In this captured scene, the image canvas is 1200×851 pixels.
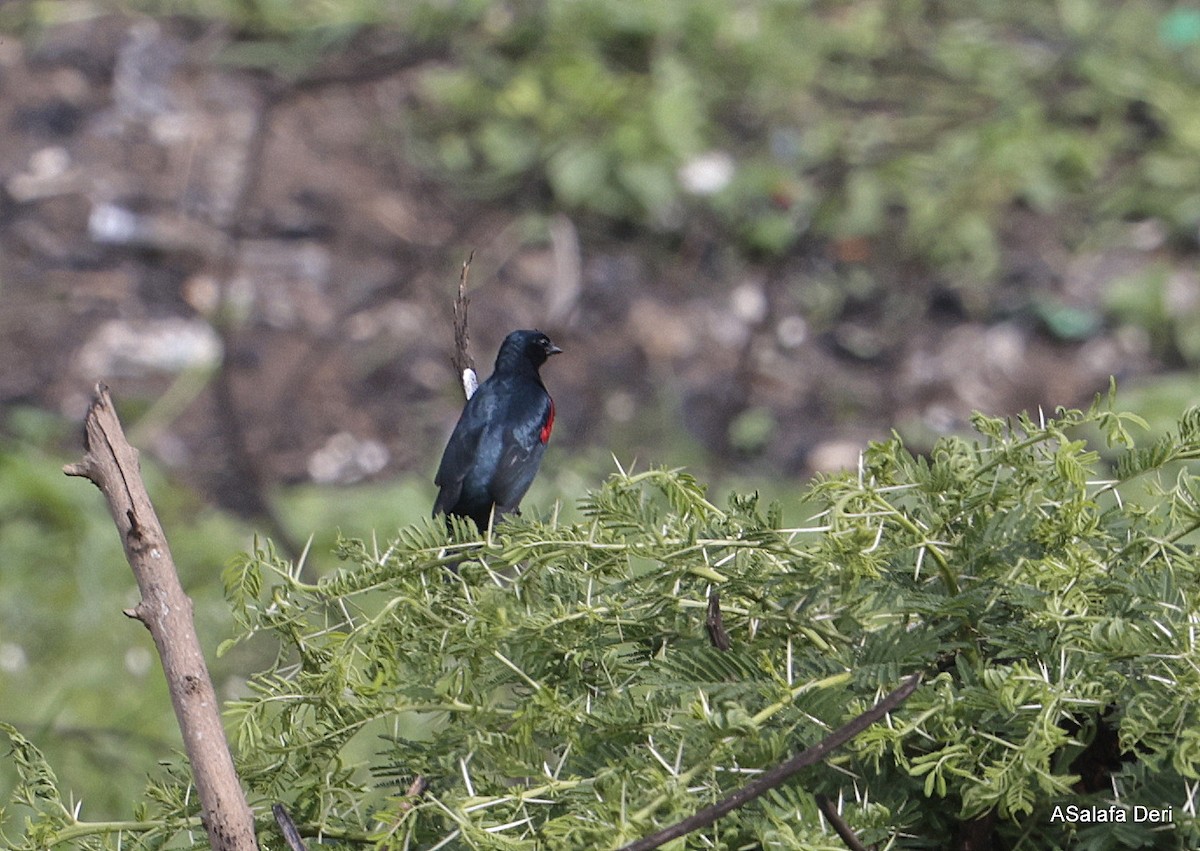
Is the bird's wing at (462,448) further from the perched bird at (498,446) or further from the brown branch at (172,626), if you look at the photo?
the brown branch at (172,626)

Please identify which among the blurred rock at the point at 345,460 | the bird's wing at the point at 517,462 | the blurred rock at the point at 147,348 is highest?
the bird's wing at the point at 517,462

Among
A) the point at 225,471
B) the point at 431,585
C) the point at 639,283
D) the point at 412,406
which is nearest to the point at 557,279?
the point at 639,283

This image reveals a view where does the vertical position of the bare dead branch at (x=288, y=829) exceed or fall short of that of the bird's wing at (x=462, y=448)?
it exceeds it

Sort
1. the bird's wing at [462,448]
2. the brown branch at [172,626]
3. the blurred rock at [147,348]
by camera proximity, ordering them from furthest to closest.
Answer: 1. the blurred rock at [147,348]
2. the bird's wing at [462,448]
3. the brown branch at [172,626]

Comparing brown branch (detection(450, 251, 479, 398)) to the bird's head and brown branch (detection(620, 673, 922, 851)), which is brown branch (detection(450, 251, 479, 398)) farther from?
brown branch (detection(620, 673, 922, 851))

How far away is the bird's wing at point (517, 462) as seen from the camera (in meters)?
2.78

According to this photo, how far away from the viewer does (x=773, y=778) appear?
1.11m

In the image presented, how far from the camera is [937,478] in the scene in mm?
1299

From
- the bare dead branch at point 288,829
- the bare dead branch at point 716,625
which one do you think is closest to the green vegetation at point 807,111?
the bare dead branch at point 716,625

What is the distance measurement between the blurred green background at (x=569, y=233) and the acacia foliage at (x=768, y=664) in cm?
315

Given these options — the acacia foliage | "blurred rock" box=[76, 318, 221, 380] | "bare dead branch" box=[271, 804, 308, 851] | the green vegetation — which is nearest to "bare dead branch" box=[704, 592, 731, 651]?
the acacia foliage

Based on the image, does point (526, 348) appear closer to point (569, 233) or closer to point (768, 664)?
point (768, 664)

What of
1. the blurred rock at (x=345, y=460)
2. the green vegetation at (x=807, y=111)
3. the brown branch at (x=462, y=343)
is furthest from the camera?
the green vegetation at (x=807, y=111)

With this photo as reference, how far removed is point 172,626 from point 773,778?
1.76 feet
